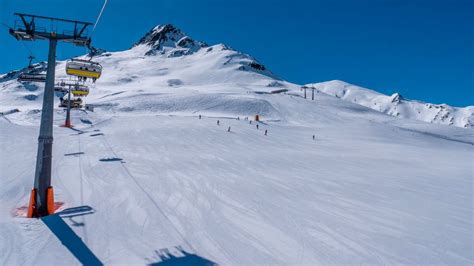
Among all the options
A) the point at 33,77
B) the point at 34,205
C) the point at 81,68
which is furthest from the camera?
the point at 33,77

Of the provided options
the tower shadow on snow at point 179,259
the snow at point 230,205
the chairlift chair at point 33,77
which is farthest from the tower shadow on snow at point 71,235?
the chairlift chair at point 33,77

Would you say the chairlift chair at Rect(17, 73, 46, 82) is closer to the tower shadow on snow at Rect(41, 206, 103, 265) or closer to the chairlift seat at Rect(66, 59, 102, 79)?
the chairlift seat at Rect(66, 59, 102, 79)

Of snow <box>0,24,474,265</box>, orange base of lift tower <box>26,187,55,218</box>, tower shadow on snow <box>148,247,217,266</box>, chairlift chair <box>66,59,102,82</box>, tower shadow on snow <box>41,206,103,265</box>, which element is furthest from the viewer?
chairlift chair <box>66,59,102,82</box>

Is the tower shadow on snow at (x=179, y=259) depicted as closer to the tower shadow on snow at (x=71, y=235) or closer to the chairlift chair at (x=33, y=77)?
the tower shadow on snow at (x=71, y=235)

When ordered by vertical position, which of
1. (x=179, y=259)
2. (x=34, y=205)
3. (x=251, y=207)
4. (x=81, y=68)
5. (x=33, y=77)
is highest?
(x=33, y=77)

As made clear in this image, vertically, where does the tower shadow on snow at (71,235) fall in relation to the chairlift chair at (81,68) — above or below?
below

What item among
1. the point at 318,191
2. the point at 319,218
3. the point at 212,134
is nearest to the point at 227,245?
the point at 319,218

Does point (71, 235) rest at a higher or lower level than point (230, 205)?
lower

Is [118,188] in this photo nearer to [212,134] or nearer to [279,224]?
[279,224]

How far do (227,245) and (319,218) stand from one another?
2.78 m

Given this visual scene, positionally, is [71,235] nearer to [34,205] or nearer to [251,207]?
[34,205]

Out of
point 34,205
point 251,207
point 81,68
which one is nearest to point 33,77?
point 81,68

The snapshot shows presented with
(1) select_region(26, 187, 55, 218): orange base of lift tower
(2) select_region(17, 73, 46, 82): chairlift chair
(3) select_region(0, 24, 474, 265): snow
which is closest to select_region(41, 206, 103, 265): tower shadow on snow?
(3) select_region(0, 24, 474, 265): snow

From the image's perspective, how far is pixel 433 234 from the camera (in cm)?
715
